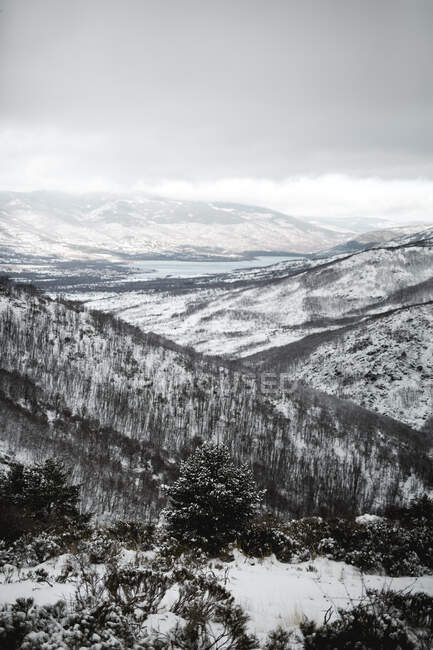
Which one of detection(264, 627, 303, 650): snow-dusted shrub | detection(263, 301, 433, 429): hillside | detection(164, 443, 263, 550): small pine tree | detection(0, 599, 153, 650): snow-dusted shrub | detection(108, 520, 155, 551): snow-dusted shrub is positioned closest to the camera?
detection(0, 599, 153, 650): snow-dusted shrub

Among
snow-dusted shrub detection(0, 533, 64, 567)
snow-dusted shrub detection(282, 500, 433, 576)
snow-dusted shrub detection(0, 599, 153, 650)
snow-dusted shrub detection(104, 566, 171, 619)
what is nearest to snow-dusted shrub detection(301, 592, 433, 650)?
snow-dusted shrub detection(104, 566, 171, 619)

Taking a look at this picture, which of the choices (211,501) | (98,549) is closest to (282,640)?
(98,549)

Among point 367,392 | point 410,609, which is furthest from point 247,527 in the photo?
point 367,392

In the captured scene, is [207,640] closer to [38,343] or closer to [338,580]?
[338,580]

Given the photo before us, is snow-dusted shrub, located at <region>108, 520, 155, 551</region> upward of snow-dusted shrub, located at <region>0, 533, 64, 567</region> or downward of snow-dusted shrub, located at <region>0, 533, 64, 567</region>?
downward

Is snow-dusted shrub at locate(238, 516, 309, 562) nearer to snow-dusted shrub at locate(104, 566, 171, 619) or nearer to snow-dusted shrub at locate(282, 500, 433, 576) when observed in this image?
snow-dusted shrub at locate(282, 500, 433, 576)

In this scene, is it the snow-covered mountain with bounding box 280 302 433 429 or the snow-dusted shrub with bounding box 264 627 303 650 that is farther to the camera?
the snow-covered mountain with bounding box 280 302 433 429

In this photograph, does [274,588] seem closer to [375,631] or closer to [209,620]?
[209,620]
